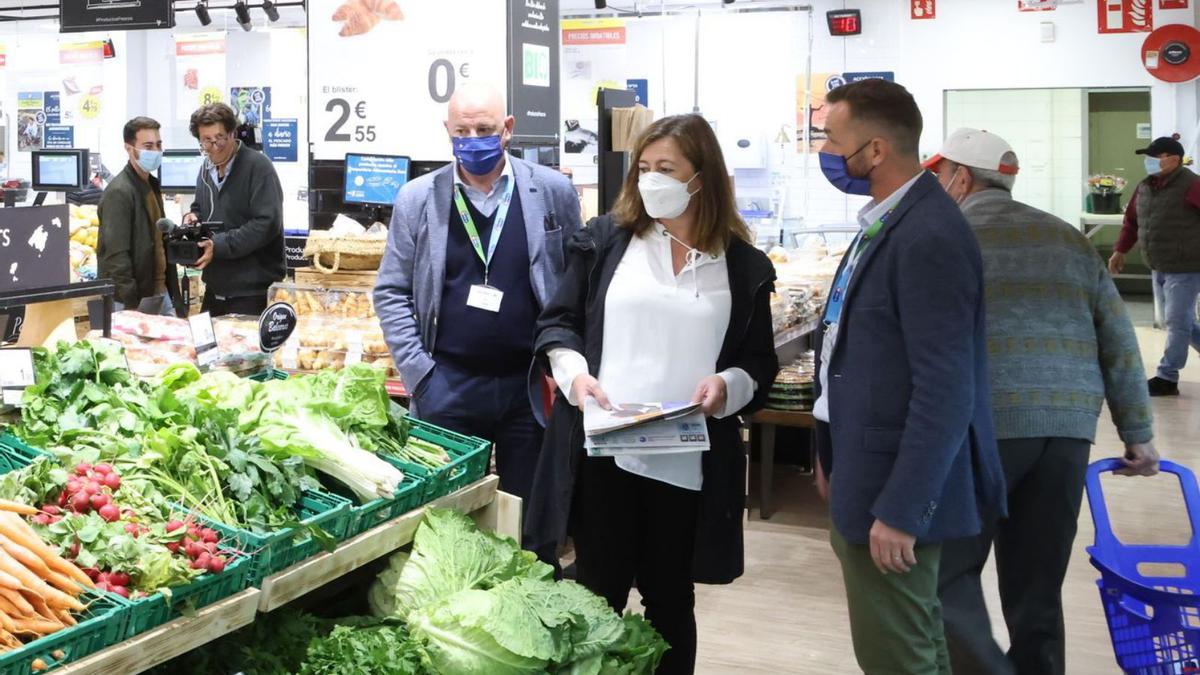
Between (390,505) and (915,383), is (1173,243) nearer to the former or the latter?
(915,383)

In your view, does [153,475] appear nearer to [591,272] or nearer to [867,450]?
[591,272]

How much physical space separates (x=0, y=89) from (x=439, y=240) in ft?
56.5

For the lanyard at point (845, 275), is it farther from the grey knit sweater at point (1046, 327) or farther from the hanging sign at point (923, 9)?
the hanging sign at point (923, 9)

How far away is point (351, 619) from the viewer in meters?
2.95

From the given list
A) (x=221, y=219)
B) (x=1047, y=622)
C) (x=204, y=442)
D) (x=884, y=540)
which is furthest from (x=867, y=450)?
(x=221, y=219)

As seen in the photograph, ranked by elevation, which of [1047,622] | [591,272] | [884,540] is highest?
[591,272]

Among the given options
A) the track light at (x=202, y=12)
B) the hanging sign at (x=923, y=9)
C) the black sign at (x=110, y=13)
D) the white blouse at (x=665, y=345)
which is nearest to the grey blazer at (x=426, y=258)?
the white blouse at (x=665, y=345)

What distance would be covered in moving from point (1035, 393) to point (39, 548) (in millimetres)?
2450

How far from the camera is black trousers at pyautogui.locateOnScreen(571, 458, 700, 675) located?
125 inches

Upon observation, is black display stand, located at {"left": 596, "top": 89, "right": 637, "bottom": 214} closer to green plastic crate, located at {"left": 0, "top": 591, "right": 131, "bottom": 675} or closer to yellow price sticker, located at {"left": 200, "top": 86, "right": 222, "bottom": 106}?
green plastic crate, located at {"left": 0, "top": 591, "right": 131, "bottom": 675}

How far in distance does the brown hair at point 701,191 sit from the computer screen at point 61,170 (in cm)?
975

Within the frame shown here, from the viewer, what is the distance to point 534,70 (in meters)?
6.35

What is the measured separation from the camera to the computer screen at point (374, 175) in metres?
6.02

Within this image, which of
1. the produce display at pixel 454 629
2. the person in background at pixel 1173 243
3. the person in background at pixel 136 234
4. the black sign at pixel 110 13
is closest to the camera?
the produce display at pixel 454 629
